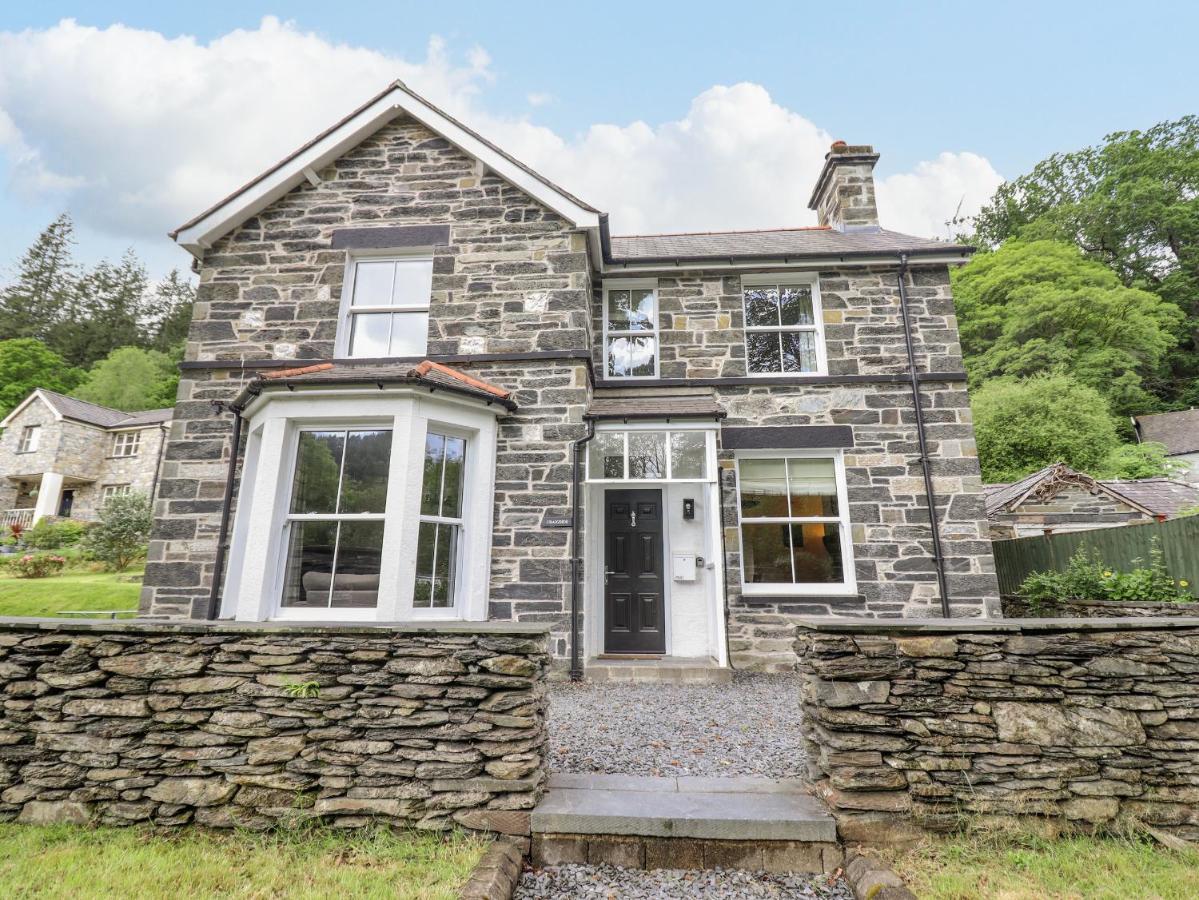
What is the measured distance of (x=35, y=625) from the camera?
3285 mm

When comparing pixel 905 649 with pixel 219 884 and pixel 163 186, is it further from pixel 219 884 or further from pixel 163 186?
pixel 163 186

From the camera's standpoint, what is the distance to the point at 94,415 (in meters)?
27.5

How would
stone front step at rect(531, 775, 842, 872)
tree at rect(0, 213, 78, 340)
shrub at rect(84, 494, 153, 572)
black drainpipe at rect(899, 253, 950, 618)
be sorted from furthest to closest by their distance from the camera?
1. tree at rect(0, 213, 78, 340)
2. shrub at rect(84, 494, 153, 572)
3. black drainpipe at rect(899, 253, 950, 618)
4. stone front step at rect(531, 775, 842, 872)

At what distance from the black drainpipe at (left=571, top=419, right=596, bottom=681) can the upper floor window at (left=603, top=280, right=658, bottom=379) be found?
5.93 feet

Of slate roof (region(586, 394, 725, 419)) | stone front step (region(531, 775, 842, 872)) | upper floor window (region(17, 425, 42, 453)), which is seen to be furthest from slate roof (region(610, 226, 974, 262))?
upper floor window (region(17, 425, 42, 453))

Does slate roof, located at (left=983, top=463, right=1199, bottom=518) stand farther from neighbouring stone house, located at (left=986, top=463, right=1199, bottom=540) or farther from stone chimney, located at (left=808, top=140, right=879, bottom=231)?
stone chimney, located at (left=808, top=140, right=879, bottom=231)

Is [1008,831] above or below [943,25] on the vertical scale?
below

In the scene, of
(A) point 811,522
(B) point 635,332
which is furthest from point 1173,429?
(B) point 635,332

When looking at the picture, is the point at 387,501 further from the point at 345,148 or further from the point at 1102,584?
the point at 1102,584

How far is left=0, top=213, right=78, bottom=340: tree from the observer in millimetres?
37062

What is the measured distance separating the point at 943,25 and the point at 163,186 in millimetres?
64766

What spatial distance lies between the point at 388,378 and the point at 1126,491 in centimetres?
1511

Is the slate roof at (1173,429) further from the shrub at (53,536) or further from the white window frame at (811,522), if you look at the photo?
the shrub at (53,536)

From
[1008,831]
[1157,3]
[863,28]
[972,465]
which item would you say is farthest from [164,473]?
[1157,3]
